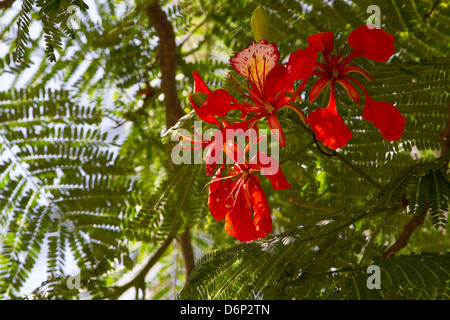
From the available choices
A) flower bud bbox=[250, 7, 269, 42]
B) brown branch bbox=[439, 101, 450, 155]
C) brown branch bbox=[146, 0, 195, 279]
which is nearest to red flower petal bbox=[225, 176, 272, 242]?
flower bud bbox=[250, 7, 269, 42]

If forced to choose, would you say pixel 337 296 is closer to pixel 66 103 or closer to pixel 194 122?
pixel 194 122

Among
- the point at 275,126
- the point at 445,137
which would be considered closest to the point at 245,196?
the point at 275,126

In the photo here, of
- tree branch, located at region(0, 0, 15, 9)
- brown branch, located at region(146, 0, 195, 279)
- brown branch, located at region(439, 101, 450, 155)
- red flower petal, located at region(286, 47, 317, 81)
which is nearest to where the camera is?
red flower petal, located at region(286, 47, 317, 81)

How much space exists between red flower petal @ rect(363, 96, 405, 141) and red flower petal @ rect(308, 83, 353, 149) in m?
0.06

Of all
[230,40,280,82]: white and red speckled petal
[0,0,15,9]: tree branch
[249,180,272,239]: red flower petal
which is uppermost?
[0,0,15,9]: tree branch

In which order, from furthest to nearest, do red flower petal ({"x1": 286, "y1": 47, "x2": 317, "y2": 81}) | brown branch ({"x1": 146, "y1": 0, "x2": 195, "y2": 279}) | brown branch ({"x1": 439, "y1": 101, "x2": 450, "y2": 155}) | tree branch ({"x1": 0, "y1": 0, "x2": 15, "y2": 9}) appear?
brown branch ({"x1": 146, "y1": 0, "x2": 195, "y2": 279}) < tree branch ({"x1": 0, "y1": 0, "x2": 15, "y2": 9}) < brown branch ({"x1": 439, "y1": 101, "x2": 450, "y2": 155}) < red flower petal ({"x1": 286, "y1": 47, "x2": 317, "y2": 81})

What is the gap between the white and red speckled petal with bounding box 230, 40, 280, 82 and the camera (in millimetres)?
848

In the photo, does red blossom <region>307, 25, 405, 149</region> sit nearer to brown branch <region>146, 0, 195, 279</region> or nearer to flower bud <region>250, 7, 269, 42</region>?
flower bud <region>250, 7, 269, 42</region>

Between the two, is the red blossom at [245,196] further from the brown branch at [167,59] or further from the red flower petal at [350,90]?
the brown branch at [167,59]

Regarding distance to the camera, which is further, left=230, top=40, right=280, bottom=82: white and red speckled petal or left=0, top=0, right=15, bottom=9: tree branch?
left=0, top=0, right=15, bottom=9: tree branch

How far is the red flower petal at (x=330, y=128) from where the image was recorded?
81 cm

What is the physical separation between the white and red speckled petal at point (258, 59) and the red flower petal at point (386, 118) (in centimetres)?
15

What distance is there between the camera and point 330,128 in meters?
0.82

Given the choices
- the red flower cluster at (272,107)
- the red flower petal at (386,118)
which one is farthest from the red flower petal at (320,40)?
the red flower petal at (386,118)
